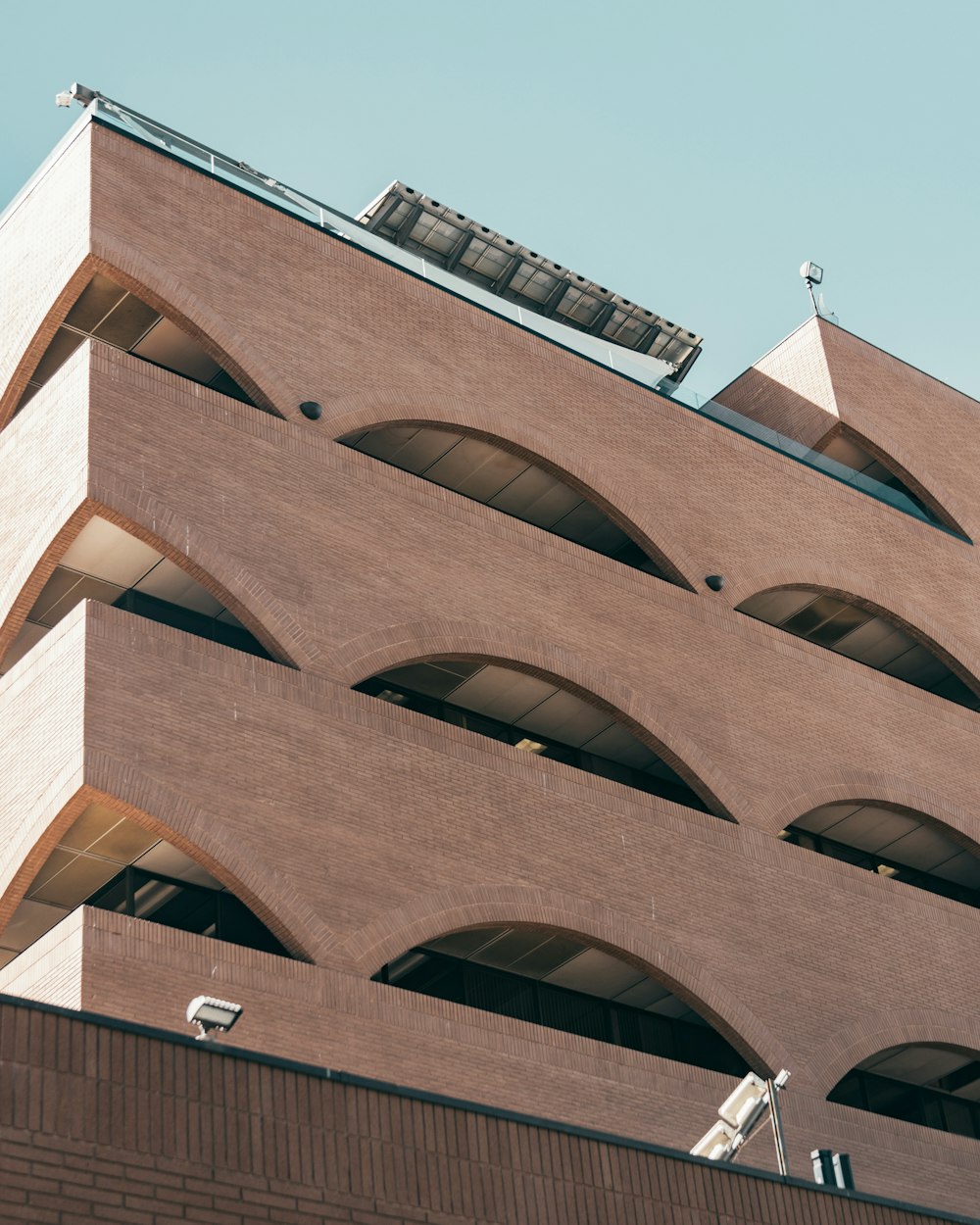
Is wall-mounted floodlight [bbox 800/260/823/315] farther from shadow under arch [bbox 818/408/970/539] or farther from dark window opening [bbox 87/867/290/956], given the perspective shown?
dark window opening [bbox 87/867/290/956]

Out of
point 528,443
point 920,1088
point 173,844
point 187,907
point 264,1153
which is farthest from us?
point 920,1088

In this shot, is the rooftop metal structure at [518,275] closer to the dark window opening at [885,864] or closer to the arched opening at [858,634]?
the arched opening at [858,634]

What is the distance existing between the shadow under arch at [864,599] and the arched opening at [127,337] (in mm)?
8973

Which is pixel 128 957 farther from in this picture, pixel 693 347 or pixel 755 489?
pixel 693 347

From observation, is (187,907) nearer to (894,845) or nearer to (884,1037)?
(884,1037)

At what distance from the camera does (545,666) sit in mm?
25031

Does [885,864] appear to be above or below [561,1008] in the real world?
above

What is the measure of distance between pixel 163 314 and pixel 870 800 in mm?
13026

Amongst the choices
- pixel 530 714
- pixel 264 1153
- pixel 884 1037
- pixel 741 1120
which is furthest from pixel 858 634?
pixel 264 1153

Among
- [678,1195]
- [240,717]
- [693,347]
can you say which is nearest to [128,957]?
[240,717]

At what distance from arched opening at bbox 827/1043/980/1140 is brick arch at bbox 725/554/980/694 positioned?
7100 mm

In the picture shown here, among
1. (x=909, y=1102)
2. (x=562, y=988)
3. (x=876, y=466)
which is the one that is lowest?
(x=909, y=1102)

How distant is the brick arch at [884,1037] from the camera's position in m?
A: 24.3

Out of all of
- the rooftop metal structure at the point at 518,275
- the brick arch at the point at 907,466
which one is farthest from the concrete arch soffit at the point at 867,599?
the rooftop metal structure at the point at 518,275
